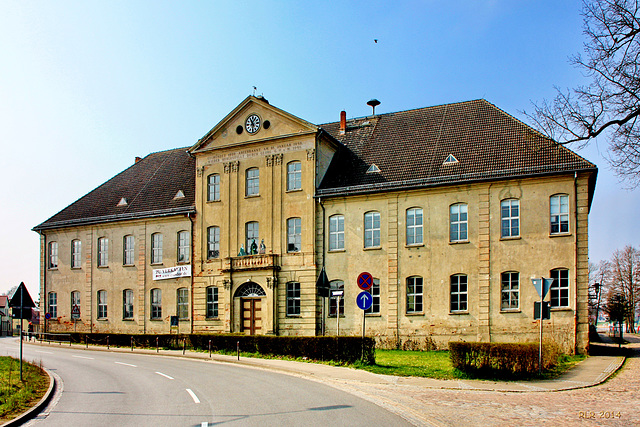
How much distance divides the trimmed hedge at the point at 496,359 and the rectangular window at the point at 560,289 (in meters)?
10.8

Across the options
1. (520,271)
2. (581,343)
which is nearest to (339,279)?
(520,271)

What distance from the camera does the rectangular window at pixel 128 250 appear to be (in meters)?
42.4

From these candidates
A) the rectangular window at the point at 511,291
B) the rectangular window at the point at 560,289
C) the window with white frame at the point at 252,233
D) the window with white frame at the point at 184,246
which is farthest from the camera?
the window with white frame at the point at 184,246

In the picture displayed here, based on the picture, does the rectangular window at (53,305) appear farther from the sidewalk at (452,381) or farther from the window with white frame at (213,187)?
the sidewalk at (452,381)

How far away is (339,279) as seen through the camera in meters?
34.1

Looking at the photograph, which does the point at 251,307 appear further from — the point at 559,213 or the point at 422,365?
the point at 559,213

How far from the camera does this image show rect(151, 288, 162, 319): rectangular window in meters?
40.6

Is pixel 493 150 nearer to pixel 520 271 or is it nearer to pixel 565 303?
pixel 520 271

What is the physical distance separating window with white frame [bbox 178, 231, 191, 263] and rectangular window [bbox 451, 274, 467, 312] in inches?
685

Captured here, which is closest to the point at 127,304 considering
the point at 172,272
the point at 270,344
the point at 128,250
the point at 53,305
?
the point at 128,250

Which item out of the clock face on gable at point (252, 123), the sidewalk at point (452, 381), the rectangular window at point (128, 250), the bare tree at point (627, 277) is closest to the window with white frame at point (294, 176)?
the clock face on gable at point (252, 123)

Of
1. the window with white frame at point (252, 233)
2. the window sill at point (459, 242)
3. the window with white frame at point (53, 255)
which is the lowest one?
the window with white frame at point (53, 255)

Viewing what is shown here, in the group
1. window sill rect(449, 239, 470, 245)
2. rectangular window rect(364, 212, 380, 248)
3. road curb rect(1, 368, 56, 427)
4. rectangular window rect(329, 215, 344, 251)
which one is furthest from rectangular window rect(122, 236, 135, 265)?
road curb rect(1, 368, 56, 427)

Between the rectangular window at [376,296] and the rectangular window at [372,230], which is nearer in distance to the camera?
the rectangular window at [376,296]
